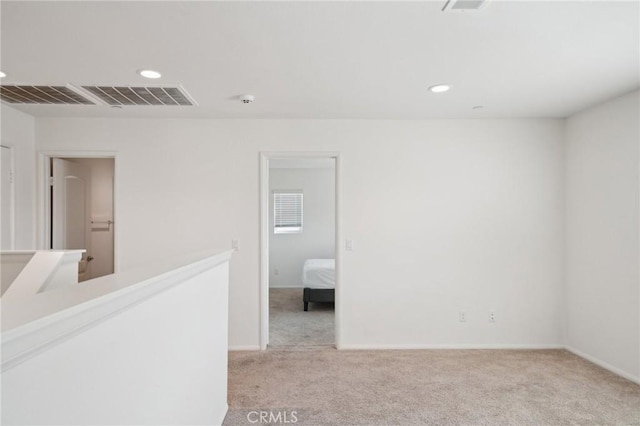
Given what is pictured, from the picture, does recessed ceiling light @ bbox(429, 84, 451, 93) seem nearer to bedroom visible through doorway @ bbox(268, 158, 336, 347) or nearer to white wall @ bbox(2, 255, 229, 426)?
white wall @ bbox(2, 255, 229, 426)

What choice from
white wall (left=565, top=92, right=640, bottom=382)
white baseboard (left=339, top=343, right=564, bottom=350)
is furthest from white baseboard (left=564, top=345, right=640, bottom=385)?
white baseboard (left=339, top=343, right=564, bottom=350)

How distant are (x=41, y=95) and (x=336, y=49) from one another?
2.56 meters

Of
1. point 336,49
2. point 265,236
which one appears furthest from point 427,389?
point 336,49

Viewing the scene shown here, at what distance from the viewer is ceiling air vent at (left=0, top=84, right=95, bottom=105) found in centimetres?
256

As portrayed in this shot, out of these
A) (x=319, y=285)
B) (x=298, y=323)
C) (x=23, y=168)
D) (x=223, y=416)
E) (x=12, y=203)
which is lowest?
(x=298, y=323)

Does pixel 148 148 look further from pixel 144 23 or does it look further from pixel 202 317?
pixel 202 317

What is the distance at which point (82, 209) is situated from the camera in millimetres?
4156

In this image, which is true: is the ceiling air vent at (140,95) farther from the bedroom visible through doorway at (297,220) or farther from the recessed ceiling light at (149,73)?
the bedroom visible through doorway at (297,220)

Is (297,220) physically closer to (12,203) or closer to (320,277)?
(320,277)

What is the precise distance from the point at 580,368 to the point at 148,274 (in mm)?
3758

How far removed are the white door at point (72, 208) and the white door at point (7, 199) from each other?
0.39 m

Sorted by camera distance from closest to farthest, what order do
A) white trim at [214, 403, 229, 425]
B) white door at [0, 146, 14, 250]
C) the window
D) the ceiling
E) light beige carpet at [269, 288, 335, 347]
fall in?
the ceiling → white trim at [214, 403, 229, 425] → white door at [0, 146, 14, 250] → light beige carpet at [269, 288, 335, 347] → the window

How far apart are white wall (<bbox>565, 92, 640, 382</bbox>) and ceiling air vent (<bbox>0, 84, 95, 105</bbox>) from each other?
15.5 feet

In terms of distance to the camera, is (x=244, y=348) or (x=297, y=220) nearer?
(x=244, y=348)
